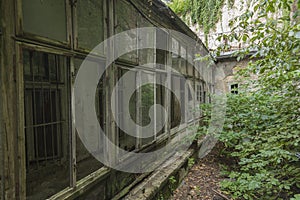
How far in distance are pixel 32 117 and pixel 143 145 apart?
2.65 metres

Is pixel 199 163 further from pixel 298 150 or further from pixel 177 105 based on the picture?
pixel 298 150

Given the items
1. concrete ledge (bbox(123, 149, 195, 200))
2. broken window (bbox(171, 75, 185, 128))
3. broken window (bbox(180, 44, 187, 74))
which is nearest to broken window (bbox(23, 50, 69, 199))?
concrete ledge (bbox(123, 149, 195, 200))

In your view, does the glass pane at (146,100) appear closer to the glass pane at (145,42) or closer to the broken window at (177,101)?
the glass pane at (145,42)

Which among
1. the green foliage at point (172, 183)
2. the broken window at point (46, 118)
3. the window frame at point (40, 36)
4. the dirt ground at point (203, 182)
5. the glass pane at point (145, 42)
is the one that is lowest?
the dirt ground at point (203, 182)

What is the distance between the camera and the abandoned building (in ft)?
4.82

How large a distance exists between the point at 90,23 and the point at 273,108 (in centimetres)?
354

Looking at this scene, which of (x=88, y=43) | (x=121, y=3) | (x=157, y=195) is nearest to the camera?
(x=88, y=43)

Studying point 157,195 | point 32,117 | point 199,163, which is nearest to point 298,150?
point 157,195

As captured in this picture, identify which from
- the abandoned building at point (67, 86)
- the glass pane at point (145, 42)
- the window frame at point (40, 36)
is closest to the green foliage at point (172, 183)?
the abandoned building at point (67, 86)

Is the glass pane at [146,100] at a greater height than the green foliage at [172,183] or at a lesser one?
greater

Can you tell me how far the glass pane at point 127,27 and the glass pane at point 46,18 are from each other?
913 mm

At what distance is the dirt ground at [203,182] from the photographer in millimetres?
3709

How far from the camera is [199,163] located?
532 centimetres

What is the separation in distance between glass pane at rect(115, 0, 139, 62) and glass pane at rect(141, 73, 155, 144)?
56 centimetres
